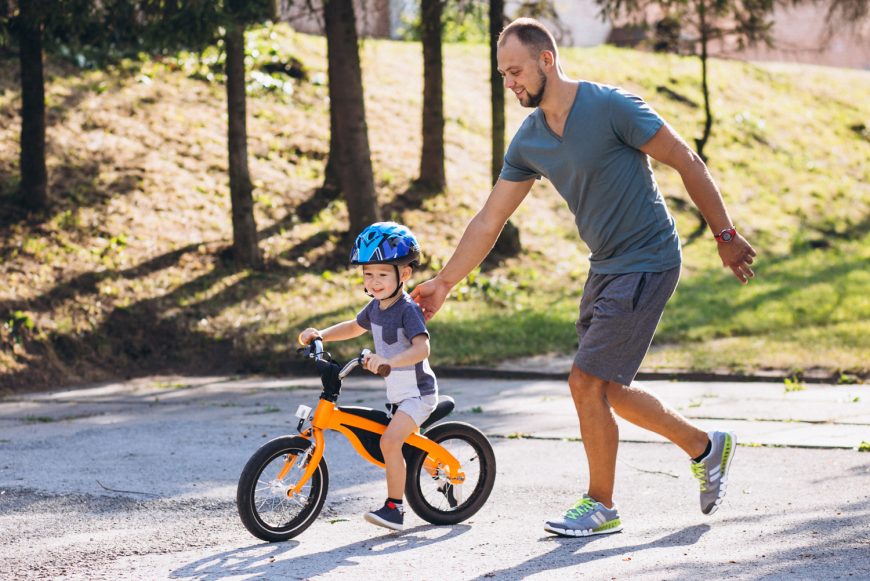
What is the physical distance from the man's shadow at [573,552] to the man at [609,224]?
0.09m

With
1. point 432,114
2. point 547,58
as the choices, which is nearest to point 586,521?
point 547,58

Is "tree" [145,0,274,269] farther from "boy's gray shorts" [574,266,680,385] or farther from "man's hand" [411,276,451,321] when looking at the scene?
"boy's gray shorts" [574,266,680,385]

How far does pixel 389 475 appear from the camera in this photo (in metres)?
5.56

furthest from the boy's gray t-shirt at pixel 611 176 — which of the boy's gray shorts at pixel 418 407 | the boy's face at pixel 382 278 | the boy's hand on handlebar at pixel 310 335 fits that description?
the boy's hand on handlebar at pixel 310 335

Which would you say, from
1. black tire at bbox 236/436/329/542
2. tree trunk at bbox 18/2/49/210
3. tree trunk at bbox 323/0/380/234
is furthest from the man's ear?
tree trunk at bbox 323/0/380/234

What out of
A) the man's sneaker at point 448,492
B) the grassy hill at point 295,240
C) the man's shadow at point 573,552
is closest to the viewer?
the man's shadow at point 573,552

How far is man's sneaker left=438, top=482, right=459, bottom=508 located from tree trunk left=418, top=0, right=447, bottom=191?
12117 mm

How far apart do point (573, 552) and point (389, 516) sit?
2.76ft

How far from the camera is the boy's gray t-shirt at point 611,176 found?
208 inches

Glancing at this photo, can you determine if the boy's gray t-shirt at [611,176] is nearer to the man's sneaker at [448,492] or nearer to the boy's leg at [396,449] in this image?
the boy's leg at [396,449]

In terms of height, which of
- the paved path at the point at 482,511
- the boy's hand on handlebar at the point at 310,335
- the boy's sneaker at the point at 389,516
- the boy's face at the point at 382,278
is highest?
the boy's face at the point at 382,278

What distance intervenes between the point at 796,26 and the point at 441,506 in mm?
31498

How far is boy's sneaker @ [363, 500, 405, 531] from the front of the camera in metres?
5.44

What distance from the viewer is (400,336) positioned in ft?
18.2
